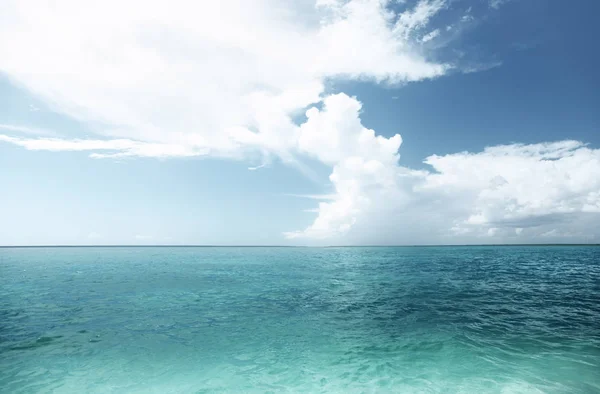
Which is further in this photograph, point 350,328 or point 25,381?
point 350,328

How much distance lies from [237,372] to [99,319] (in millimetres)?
16843

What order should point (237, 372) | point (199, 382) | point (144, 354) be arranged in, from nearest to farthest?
1. point (199, 382)
2. point (237, 372)
3. point (144, 354)

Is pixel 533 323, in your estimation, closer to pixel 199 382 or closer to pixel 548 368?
pixel 548 368

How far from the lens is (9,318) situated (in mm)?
24406

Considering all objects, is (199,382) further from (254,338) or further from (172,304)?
(172,304)

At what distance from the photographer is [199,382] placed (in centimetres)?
1346

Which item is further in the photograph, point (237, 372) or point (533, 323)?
point (533, 323)

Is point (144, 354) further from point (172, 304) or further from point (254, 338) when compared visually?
point (172, 304)

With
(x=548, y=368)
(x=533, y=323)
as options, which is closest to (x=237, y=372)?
(x=548, y=368)

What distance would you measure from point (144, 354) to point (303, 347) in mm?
9305

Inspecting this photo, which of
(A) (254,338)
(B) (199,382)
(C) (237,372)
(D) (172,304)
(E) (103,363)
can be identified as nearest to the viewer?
(B) (199,382)

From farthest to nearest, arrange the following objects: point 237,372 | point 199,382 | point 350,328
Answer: point 350,328 < point 237,372 < point 199,382

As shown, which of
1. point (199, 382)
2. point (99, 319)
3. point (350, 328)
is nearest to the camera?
point (199, 382)

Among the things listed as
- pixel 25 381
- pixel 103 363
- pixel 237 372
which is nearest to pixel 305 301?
pixel 237 372
